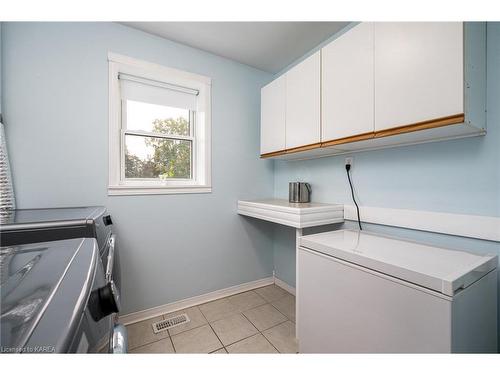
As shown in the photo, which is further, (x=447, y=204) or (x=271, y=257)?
(x=271, y=257)

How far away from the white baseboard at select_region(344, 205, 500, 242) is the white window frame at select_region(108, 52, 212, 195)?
152 cm

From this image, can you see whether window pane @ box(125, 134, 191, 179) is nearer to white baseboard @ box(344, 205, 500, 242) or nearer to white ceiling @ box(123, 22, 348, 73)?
white ceiling @ box(123, 22, 348, 73)

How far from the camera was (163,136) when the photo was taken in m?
2.07

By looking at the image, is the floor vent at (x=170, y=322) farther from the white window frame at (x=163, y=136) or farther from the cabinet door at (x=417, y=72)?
the cabinet door at (x=417, y=72)

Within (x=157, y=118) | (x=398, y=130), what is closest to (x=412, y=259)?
(x=398, y=130)

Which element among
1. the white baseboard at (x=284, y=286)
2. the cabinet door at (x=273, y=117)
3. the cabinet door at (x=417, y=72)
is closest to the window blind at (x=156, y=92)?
the cabinet door at (x=273, y=117)

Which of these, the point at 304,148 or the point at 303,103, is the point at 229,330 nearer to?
the point at 304,148

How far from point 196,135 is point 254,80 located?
96cm

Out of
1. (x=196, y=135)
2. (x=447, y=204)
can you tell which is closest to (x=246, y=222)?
(x=196, y=135)

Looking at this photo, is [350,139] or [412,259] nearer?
[412,259]

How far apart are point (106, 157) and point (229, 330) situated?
5.71ft

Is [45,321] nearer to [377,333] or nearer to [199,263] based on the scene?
[377,333]

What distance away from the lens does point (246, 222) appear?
2412 mm

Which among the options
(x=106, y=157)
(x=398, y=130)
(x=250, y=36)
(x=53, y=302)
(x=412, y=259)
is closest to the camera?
(x=53, y=302)
